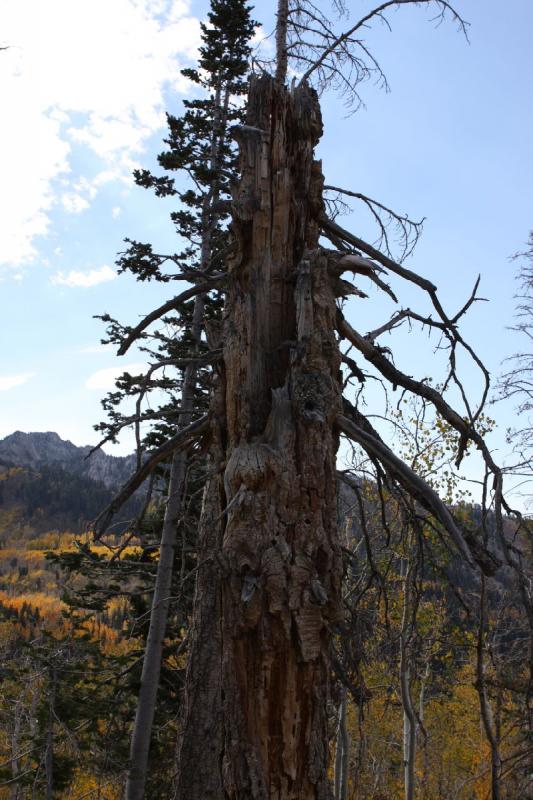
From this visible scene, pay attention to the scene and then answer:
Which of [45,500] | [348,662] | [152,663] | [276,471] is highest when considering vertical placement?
[276,471]

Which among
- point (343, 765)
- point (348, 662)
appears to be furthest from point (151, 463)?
point (343, 765)

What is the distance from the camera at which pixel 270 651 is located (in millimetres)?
2180

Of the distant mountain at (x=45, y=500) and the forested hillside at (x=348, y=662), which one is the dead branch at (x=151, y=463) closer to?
the forested hillside at (x=348, y=662)

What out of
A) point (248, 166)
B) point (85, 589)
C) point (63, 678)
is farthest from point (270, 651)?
point (63, 678)

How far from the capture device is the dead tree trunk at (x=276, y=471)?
217cm

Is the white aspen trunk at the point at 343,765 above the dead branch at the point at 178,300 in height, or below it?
below

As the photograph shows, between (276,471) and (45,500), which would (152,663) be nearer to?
(276,471)

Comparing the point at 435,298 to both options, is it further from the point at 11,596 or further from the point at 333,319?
the point at 11,596

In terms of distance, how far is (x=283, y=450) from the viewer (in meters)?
2.43

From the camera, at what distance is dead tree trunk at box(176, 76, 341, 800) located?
217 centimetres

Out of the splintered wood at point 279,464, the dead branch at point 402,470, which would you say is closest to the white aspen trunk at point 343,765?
the dead branch at point 402,470

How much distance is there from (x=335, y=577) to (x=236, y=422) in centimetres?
81

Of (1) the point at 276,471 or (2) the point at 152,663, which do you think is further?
(2) the point at 152,663

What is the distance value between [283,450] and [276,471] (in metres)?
0.10
